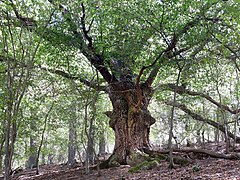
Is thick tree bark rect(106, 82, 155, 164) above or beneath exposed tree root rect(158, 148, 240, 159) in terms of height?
above

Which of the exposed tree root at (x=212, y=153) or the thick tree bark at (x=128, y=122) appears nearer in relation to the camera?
the exposed tree root at (x=212, y=153)

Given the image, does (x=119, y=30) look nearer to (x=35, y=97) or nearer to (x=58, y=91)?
(x=58, y=91)

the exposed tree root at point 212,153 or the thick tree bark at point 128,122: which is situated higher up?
the thick tree bark at point 128,122

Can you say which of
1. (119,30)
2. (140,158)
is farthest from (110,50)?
(140,158)

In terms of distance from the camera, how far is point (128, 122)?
9.36m

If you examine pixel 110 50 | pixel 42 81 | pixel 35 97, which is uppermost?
pixel 110 50

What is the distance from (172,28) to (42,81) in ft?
15.3

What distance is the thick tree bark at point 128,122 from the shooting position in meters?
8.96

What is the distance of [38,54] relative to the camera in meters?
7.69

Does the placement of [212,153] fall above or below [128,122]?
below

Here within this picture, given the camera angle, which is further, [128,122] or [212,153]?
[128,122]

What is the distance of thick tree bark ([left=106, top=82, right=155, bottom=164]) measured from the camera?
8.96m

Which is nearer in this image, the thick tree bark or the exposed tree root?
the exposed tree root

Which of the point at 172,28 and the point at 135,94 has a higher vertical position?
the point at 172,28
